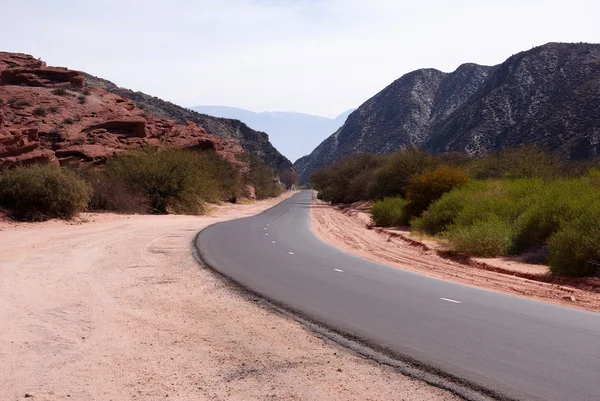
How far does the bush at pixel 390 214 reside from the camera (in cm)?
3744

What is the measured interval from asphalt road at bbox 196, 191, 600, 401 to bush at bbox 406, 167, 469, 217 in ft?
60.0

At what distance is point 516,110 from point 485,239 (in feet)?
226

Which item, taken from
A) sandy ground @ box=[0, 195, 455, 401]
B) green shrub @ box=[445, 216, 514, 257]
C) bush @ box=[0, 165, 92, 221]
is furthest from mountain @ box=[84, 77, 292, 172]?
sandy ground @ box=[0, 195, 455, 401]

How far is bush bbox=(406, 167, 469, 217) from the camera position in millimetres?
34344

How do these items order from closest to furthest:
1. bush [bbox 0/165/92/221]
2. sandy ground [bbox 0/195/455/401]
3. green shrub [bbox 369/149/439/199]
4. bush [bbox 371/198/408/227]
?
sandy ground [bbox 0/195/455/401] → bush [bbox 0/165/92/221] → bush [bbox 371/198/408/227] → green shrub [bbox 369/149/439/199]

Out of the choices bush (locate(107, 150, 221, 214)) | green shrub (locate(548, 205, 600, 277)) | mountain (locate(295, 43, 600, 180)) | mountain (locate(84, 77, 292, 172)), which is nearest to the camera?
green shrub (locate(548, 205, 600, 277))

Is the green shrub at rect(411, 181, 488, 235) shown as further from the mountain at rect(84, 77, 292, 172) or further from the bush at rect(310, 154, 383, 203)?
the mountain at rect(84, 77, 292, 172)

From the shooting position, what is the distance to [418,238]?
2694 cm

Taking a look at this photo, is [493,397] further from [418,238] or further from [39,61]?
[39,61]

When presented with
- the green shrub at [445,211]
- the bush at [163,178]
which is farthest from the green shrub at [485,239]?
the bush at [163,178]

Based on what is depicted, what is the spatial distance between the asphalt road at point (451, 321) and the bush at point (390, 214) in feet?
67.7

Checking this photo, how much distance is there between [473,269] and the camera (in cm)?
1747

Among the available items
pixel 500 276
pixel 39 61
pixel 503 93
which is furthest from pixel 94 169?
pixel 503 93

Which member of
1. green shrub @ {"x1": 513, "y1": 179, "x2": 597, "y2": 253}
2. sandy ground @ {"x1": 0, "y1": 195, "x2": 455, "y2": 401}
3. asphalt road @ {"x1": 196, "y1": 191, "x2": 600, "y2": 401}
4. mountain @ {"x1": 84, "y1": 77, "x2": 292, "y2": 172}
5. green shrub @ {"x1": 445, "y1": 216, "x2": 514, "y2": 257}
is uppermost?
mountain @ {"x1": 84, "y1": 77, "x2": 292, "y2": 172}
